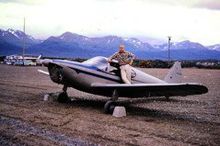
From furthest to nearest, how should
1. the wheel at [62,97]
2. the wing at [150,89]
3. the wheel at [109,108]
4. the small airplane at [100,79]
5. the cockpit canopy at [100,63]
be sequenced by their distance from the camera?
the wheel at [62,97]
the cockpit canopy at [100,63]
the small airplane at [100,79]
the wheel at [109,108]
the wing at [150,89]

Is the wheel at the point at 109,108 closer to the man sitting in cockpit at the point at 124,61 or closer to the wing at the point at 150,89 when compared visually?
the wing at the point at 150,89

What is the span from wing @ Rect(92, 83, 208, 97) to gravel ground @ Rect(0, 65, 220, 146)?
0.72m

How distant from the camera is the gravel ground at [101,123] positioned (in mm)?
9141

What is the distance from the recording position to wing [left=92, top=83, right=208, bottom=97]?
1265 cm

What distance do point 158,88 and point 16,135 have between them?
5.75 metres

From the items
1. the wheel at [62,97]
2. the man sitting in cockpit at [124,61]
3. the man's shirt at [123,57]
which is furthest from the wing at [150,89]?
the wheel at [62,97]

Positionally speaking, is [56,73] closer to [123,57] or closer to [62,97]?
[62,97]

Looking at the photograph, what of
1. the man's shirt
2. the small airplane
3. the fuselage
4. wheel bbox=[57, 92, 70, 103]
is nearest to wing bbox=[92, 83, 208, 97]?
the small airplane

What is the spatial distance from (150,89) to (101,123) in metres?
2.89

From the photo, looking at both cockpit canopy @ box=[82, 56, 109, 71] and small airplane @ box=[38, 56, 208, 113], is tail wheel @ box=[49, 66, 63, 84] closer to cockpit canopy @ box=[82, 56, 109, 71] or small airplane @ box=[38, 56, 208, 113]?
small airplane @ box=[38, 56, 208, 113]

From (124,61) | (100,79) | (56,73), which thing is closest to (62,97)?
(56,73)

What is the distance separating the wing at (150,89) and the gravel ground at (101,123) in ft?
2.36

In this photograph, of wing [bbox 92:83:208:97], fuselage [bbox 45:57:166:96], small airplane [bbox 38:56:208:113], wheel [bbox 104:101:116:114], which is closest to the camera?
wing [bbox 92:83:208:97]

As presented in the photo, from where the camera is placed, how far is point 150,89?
44.3 ft
